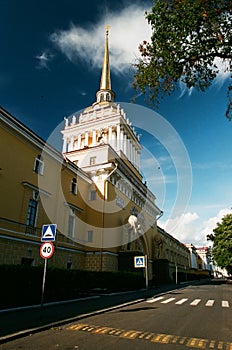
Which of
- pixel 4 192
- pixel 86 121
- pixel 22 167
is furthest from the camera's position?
pixel 86 121

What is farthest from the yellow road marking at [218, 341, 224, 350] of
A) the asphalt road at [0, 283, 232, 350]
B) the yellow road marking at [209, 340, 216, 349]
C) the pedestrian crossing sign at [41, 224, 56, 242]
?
the pedestrian crossing sign at [41, 224, 56, 242]

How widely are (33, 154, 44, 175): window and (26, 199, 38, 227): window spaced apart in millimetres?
2688

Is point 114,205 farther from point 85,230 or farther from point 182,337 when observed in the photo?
point 182,337

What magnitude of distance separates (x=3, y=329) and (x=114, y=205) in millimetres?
22717

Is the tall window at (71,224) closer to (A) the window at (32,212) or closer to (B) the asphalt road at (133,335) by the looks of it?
(A) the window at (32,212)

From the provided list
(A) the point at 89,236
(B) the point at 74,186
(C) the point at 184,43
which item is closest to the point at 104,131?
(B) the point at 74,186

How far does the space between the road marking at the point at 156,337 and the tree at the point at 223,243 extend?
127 ft

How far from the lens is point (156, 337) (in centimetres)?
677

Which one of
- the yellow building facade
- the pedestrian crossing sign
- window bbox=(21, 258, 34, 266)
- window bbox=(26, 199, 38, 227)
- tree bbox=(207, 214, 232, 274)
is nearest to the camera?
the pedestrian crossing sign

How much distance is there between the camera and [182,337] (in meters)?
6.84

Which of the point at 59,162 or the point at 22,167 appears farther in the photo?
the point at 59,162

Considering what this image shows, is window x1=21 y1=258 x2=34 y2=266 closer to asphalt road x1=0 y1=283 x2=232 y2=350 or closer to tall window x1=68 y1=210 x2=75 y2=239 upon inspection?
tall window x1=68 y1=210 x2=75 y2=239

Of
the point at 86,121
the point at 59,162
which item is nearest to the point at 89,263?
the point at 59,162

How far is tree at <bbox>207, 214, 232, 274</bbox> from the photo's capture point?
4084 cm
